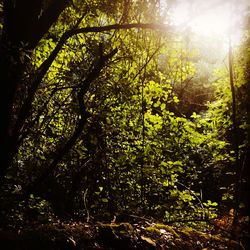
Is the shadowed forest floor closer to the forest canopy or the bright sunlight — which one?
the forest canopy

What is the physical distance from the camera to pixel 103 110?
6.38 metres

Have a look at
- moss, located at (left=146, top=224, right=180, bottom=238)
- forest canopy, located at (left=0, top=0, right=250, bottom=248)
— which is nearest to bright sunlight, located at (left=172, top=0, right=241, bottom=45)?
forest canopy, located at (left=0, top=0, right=250, bottom=248)

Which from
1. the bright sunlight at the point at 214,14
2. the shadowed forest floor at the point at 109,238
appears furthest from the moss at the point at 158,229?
the bright sunlight at the point at 214,14

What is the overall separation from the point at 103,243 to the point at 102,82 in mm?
3291

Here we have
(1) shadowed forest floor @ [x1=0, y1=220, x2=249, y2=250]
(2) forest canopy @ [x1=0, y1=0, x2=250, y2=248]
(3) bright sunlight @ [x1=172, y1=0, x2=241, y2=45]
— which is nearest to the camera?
(1) shadowed forest floor @ [x1=0, y1=220, x2=249, y2=250]

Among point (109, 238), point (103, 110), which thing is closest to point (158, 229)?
point (109, 238)

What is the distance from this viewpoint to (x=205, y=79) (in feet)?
52.4

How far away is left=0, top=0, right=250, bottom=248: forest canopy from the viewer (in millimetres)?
4320

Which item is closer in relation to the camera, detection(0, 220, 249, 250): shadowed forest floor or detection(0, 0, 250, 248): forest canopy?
detection(0, 220, 249, 250): shadowed forest floor

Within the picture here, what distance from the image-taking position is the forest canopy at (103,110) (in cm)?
432

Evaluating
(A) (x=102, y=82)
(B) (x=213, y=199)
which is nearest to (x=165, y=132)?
(A) (x=102, y=82)

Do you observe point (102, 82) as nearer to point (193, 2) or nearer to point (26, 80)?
point (26, 80)

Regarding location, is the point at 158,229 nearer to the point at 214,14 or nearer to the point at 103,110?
the point at 103,110

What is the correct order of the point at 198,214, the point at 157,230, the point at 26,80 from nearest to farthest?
the point at 157,230, the point at 26,80, the point at 198,214
